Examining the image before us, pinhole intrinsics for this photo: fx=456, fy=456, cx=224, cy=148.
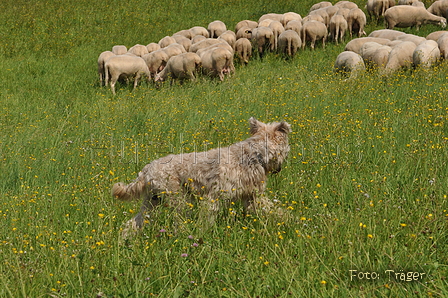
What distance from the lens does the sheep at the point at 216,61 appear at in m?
13.7

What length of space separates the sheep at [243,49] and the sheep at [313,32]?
209 cm

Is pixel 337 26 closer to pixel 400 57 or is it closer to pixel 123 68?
pixel 400 57

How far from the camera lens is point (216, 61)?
45.0 ft

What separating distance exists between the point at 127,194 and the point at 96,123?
5.33 m

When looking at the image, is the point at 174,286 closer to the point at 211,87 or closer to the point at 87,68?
the point at 211,87

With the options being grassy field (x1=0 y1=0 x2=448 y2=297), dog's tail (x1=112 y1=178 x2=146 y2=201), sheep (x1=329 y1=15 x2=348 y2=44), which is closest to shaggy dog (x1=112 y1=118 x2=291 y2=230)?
dog's tail (x1=112 y1=178 x2=146 y2=201)

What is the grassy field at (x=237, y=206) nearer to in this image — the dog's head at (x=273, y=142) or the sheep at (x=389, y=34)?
the dog's head at (x=273, y=142)

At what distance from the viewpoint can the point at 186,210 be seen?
4301mm

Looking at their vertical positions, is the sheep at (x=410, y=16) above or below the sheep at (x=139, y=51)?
above

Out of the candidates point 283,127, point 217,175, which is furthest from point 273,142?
point 217,175

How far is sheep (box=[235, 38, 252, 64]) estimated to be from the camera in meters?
16.1

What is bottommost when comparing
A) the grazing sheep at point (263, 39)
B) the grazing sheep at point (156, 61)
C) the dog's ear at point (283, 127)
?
the grazing sheep at point (156, 61)

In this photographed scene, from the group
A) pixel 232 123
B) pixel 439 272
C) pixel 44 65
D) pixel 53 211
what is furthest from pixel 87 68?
pixel 439 272

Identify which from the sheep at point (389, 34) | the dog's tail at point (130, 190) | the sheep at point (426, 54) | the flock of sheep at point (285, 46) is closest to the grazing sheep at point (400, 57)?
the flock of sheep at point (285, 46)
